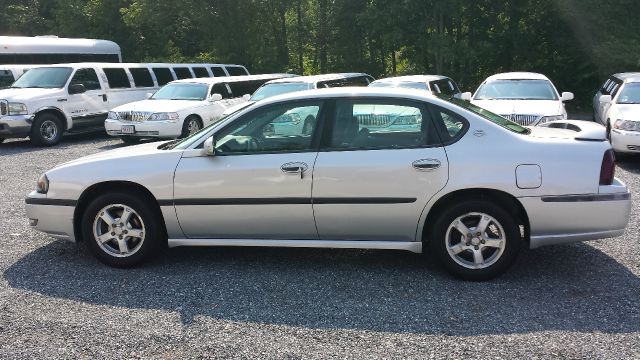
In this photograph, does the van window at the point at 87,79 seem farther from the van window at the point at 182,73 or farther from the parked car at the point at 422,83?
the parked car at the point at 422,83

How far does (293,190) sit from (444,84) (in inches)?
382

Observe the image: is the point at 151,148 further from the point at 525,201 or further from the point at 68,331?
the point at 525,201

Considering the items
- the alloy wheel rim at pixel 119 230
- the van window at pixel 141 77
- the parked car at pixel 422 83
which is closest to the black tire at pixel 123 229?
the alloy wheel rim at pixel 119 230

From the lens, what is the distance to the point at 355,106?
15.4ft

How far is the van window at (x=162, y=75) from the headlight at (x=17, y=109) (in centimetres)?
417

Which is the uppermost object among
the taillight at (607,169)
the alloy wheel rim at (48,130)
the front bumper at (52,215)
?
the taillight at (607,169)

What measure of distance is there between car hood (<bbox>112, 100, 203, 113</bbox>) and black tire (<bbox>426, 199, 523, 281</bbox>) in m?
9.22

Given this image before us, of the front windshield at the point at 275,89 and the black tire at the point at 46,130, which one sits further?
the black tire at the point at 46,130

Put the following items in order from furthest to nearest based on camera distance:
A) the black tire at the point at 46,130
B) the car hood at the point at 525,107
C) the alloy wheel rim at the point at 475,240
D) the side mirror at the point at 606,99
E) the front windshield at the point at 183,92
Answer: the front windshield at the point at 183,92 < the black tire at the point at 46,130 < the side mirror at the point at 606,99 < the car hood at the point at 525,107 < the alloy wheel rim at the point at 475,240

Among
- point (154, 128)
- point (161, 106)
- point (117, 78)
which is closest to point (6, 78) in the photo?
point (117, 78)

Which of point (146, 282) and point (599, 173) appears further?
point (146, 282)

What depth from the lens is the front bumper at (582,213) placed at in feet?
14.1

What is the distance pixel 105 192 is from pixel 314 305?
2.12 meters

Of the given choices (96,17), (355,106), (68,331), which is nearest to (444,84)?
(355,106)
